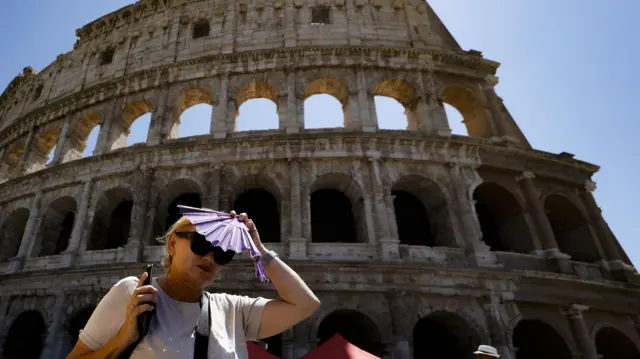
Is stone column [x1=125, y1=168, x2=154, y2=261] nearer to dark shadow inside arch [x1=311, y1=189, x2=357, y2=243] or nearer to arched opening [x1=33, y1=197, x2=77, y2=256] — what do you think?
arched opening [x1=33, y1=197, x2=77, y2=256]

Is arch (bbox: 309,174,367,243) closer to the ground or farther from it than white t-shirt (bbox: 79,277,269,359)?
farther from it

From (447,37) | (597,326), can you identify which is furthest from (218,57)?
(597,326)

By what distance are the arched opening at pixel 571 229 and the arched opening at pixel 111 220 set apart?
15.3 m

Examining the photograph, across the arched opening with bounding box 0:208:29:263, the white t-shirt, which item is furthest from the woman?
the arched opening with bounding box 0:208:29:263

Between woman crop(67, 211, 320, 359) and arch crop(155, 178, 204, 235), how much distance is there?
10604 mm

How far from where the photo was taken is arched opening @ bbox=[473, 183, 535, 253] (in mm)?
12578

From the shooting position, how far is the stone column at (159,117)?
45.3ft

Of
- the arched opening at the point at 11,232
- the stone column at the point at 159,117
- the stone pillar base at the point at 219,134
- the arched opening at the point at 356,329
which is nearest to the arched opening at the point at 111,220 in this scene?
the stone column at the point at 159,117

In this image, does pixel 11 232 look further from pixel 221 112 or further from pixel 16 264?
pixel 221 112

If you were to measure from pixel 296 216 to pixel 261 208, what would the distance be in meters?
2.28

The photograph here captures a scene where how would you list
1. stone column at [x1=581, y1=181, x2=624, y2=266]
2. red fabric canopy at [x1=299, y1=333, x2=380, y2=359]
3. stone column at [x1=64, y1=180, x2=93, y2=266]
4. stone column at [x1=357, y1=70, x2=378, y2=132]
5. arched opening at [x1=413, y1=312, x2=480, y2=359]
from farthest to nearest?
stone column at [x1=357, y1=70, x2=378, y2=132] → stone column at [x1=581, y1=181, x2=624, y2=266] → stone column at [x1=64, y1=180, x2=93, y2=266] → arched opening at [x1=413, y1=312, x2=480, y2=359] → red fabric canopy at [x1=299, y1=333, x2=380, y2=359]

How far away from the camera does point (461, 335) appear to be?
10742 mm

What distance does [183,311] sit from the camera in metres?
1.87

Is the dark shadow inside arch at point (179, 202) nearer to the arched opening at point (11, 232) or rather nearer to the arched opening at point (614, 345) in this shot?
the arched opening at point (11, 232)
